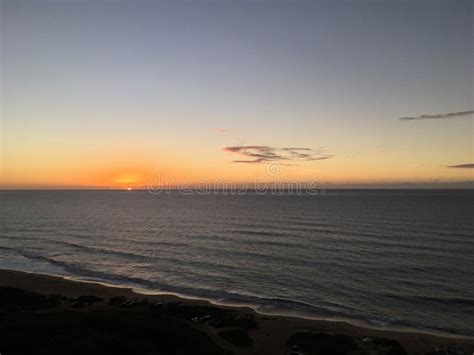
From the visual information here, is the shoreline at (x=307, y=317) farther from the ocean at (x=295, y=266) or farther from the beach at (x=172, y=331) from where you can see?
the beach at (x=172, y=331)

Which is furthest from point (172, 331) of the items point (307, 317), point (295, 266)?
point (295, 266)

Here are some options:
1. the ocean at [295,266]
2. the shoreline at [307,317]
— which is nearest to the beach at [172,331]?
the shoreline at [307,317]

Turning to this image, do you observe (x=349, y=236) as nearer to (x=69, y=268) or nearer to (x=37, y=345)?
(x=69, y=268)

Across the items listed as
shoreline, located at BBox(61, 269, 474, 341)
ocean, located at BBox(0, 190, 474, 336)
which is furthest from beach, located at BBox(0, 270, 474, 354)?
ocean, located at BBox(0, 190, 474, 336)

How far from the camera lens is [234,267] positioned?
1901 inches

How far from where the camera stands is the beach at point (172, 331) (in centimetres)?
2275

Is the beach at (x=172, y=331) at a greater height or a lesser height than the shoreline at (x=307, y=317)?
greater

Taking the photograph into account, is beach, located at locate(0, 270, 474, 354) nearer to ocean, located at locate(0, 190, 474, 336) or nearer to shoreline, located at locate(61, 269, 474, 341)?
shoreline, located at locate(61, 269, 474, 341)

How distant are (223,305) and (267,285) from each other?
7772 mm

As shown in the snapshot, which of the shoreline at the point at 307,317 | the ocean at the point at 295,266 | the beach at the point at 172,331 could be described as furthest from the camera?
the ocean at the point at 295,266

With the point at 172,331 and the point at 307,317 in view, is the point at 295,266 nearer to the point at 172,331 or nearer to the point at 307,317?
the point at 307,317

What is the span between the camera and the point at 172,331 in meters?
25.3

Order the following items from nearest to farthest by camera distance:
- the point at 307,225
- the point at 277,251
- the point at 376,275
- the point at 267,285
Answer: the point at 267,285 < the point at 376,275 < the point at 277,251 < the point at 307,225

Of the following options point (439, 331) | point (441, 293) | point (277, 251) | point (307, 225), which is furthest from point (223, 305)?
point (307, 225)
